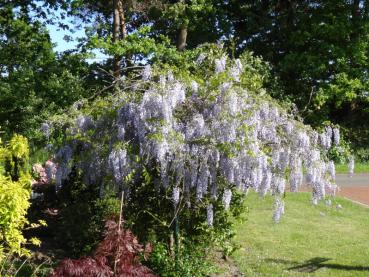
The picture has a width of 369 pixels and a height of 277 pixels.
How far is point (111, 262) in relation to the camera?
5.27 m

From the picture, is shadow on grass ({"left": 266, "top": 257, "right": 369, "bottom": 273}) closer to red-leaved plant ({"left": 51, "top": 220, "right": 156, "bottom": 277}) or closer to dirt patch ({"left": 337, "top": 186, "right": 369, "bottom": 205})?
red-leaved plant ({"left": 51, "top": 220, "right": 156, "bottom": 277})

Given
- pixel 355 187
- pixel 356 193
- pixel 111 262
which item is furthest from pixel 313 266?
pixel 355 187

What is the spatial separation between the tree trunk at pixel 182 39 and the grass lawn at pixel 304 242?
8158 mm

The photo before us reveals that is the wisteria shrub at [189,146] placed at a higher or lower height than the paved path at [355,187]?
higher

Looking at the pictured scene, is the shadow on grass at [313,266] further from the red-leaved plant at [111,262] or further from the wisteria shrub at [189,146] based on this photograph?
the red-leaved plant at [111,262]

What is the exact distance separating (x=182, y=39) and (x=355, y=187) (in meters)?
8.63

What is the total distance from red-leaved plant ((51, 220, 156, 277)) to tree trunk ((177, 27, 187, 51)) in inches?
599

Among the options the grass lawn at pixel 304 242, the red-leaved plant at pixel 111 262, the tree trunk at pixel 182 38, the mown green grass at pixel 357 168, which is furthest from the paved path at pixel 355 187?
the red-leaved plant at pixel 111 262

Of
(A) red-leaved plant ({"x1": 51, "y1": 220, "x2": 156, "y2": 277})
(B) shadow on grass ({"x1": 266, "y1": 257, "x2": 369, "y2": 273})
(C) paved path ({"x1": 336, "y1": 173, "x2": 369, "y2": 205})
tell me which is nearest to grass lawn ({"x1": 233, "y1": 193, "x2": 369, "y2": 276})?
(B) shadow on grass ({"x1": 266, "y1": 257, "x2": 369, "y2": 273})

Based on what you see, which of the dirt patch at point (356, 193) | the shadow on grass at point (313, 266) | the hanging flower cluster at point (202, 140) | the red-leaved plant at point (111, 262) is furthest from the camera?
the dirt patch at point (356, 193)

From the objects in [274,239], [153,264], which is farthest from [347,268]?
Answer: [153,264]

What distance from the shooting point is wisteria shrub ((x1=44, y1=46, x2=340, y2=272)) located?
607 cm

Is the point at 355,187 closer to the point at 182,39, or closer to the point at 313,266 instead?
the point at 182,39

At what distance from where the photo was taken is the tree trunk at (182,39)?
20084 mm
